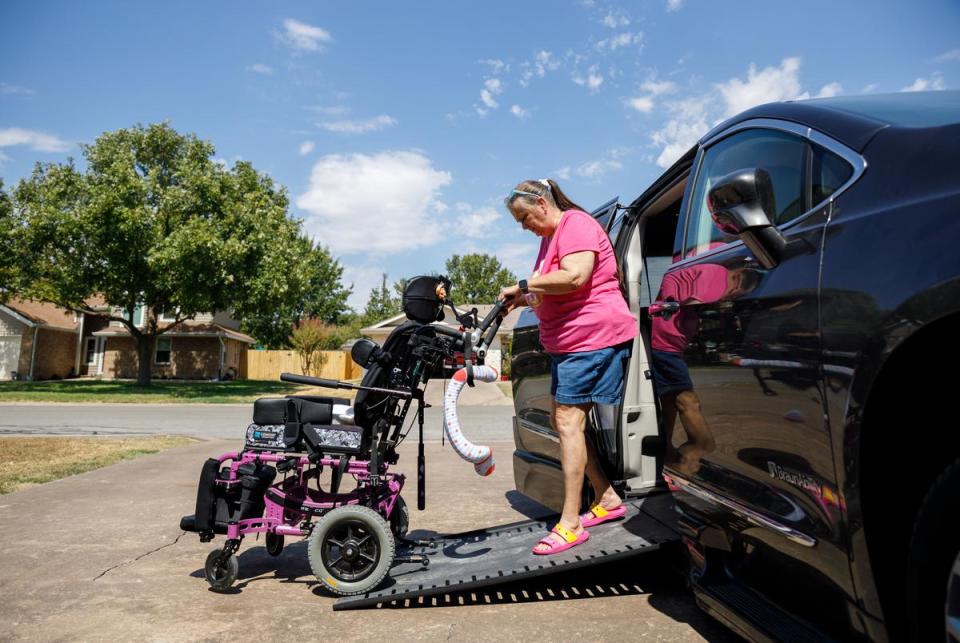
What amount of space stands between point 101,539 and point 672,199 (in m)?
4.29

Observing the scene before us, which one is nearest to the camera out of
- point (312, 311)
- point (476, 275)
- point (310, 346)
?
point (310, 346)

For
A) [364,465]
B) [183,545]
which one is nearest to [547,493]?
[364,465]

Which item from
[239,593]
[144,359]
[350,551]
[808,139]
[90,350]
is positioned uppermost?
[90,350]

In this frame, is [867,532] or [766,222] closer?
[867,532]

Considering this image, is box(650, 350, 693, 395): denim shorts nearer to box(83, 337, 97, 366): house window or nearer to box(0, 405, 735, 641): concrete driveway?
box(0, 405, 735, 641): concrete driveway

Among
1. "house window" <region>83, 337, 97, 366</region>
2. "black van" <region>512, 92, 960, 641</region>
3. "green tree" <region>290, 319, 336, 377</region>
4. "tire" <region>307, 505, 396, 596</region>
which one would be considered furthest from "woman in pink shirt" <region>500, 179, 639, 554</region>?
"house window" <region>83, 337, 97, 366</region>

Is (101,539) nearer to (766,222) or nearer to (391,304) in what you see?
(766,222)

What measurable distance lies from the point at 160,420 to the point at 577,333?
13157mm

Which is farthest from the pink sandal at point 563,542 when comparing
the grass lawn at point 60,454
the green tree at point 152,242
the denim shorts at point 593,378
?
the green tree at point 152,242

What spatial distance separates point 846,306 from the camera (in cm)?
181

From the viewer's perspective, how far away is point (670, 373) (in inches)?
118

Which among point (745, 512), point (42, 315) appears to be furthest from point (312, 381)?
point (42, 315)

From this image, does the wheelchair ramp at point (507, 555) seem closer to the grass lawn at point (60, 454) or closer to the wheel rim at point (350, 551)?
the wheel rim at point (350, 551)

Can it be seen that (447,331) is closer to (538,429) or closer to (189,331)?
(538,429)
